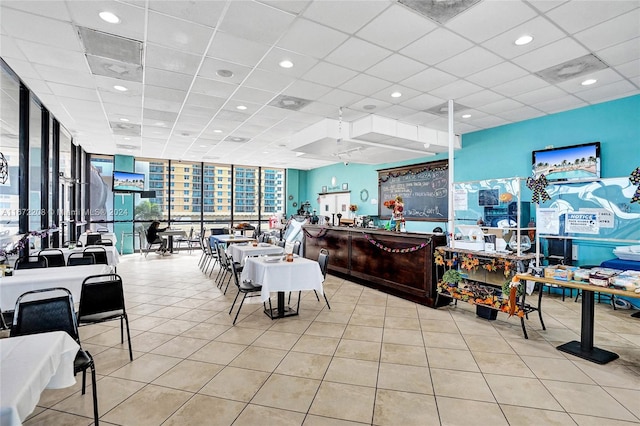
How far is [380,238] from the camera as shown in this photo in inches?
228

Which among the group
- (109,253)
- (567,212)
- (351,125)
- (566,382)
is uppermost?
(351,125)

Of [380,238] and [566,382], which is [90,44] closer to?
[380,238]

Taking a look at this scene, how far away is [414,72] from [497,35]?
42.3 inches

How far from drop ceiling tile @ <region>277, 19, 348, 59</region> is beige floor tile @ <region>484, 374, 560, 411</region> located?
3.59m

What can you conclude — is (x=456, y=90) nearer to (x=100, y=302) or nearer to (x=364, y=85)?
(x=364, y=85)

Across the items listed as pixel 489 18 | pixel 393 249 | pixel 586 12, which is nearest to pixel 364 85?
pixel 489 18

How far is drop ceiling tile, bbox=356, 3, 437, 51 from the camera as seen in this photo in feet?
9.99

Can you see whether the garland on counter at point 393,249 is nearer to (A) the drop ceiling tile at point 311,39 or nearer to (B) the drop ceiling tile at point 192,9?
(A) the drop ceiling tile at point 311,39

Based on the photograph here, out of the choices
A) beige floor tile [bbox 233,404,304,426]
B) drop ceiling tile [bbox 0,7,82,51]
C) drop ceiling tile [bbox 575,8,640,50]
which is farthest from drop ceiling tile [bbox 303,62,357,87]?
beige floor tile [bbox 233,404,304,426]

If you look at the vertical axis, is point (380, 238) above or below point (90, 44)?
below

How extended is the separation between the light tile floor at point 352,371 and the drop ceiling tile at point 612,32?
3.29m

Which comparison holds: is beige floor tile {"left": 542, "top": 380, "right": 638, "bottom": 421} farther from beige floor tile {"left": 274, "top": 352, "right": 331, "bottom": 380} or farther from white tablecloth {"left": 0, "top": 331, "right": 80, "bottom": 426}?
white tablecloth {"left": 0, "top": 331, "right": 80, "bottom": 426}

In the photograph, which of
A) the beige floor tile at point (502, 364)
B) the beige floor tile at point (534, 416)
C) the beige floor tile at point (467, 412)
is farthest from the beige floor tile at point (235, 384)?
the beige floor tile at point (502, 364)

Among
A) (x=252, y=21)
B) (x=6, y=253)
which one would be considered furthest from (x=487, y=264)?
(x=6, y=253)
